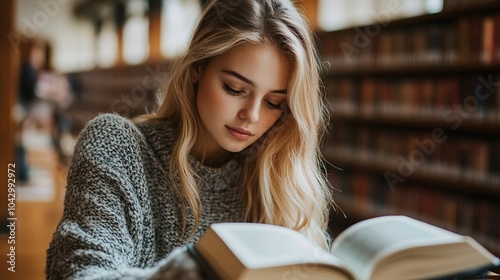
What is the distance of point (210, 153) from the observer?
1257mm

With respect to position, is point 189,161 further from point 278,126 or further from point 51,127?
point 51,127

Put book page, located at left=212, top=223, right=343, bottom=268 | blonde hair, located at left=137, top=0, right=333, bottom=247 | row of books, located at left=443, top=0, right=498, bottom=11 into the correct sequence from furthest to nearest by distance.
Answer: row of books, located at left=443, top=0, right=498, bottom=11, blonde hair, located at left=137, top=0, right=333, bottom=247, book page, located at left=212, top=223, right=343, bottom=268

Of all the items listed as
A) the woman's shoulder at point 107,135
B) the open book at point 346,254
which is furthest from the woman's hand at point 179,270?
the woman's shoulder at point 107,135

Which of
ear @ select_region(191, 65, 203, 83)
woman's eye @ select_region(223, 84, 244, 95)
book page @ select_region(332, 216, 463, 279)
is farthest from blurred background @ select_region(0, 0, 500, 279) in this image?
book page @ select_region(332, 216, 463, 279)

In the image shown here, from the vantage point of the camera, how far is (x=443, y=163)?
3188 millimetres

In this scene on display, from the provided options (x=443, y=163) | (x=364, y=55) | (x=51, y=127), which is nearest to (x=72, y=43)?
(x=51, y=127)

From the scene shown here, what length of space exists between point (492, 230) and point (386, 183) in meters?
0.89

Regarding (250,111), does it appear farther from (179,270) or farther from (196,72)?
(179,270)

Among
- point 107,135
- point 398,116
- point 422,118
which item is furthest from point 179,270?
point 398,116

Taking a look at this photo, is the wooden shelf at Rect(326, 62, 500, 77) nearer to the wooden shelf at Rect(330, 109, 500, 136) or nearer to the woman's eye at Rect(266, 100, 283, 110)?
the wooden shelf at Rect(330, 109, 500, 136)

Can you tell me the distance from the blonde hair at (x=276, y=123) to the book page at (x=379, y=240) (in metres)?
0.37

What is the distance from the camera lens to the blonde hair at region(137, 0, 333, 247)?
45.3 inches

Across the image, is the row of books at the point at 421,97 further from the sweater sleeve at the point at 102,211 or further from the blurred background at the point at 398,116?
the sweater sleeve at the point at 102,211

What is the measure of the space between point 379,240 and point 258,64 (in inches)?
18.2
